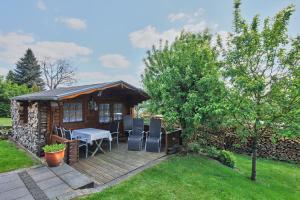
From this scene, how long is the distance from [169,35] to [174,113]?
8.14 m

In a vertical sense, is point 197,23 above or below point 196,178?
above

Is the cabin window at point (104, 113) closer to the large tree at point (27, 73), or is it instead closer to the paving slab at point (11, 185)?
the paving slab at point (11, 185)

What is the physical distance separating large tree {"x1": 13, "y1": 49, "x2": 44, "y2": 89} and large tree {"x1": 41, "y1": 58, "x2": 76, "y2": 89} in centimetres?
349

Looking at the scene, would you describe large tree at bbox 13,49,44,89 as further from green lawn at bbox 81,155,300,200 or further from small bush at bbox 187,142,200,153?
green lawn at bbox 81,155,300,200

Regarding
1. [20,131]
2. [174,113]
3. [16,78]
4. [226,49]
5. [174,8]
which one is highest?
[174,8]

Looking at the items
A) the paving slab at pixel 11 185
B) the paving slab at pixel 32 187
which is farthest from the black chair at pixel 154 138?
the paving slab at pixel 11 185

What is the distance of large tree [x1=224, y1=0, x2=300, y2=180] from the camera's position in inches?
186

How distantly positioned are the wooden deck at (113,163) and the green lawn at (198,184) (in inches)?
19.4

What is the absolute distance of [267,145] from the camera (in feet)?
29.8

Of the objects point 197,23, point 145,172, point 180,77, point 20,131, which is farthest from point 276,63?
point 20,131

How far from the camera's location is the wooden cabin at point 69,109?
589cm

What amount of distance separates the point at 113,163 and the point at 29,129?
3773 mm

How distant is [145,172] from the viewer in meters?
4.73

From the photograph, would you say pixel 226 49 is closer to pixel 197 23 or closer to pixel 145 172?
pixel 145 172
